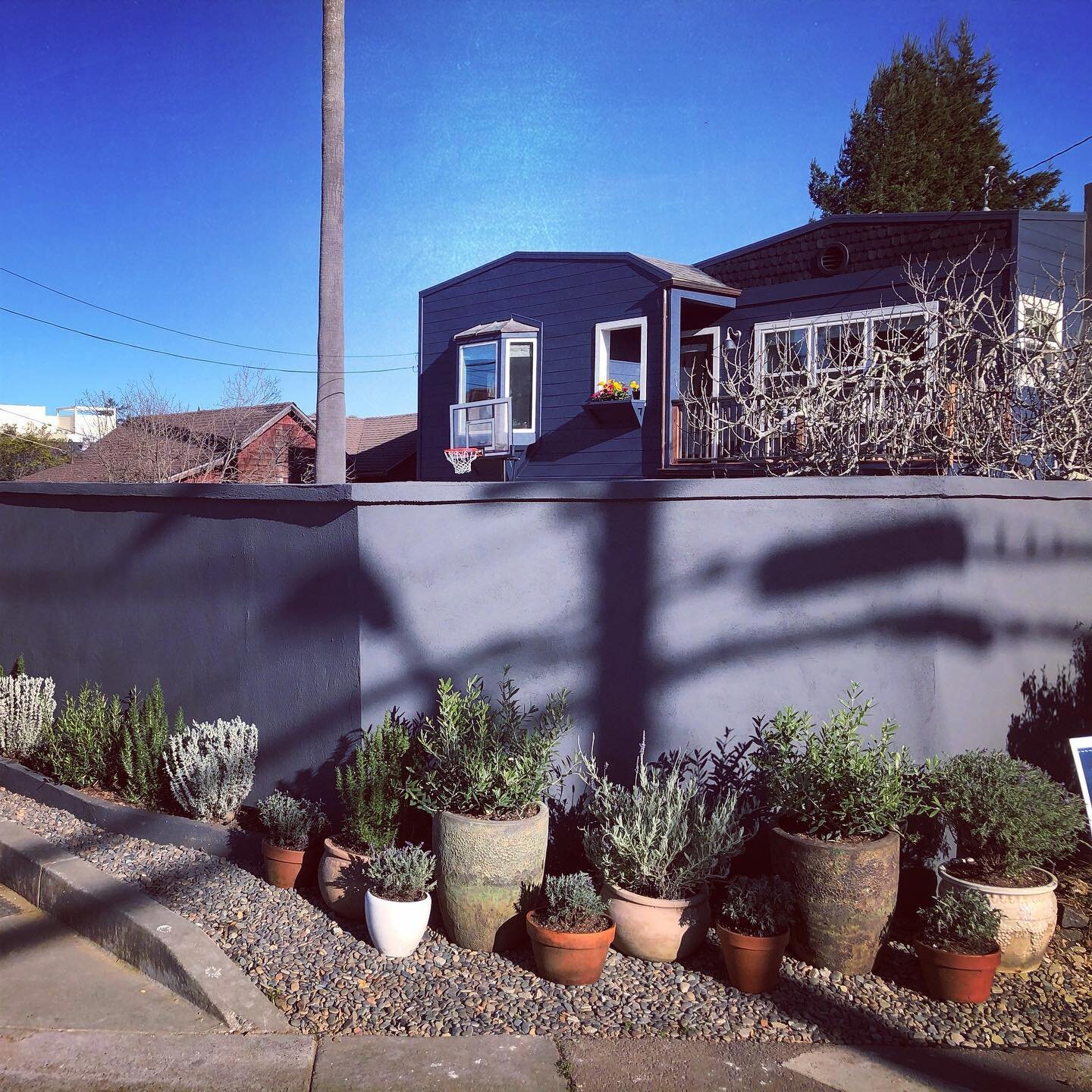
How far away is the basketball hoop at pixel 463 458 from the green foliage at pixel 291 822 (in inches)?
462

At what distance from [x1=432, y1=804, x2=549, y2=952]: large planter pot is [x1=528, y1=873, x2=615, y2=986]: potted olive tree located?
12 cm

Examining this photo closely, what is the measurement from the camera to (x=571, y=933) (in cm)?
357

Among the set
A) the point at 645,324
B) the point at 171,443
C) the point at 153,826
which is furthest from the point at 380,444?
the point at 153,826

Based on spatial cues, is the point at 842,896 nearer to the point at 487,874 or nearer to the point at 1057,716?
the point at 487,874

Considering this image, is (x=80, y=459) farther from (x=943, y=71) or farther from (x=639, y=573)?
(x=943, y=71)

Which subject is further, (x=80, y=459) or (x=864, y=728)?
(x=80, y=459)

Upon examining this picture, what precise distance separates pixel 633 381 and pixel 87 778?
1090cm

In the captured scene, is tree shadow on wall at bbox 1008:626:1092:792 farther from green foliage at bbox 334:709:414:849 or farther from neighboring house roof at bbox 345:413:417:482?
neighboring house roof at bbox 345:413:417:482

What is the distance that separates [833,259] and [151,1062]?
1277cm

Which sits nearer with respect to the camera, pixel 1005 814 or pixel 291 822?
pixel 1005 814

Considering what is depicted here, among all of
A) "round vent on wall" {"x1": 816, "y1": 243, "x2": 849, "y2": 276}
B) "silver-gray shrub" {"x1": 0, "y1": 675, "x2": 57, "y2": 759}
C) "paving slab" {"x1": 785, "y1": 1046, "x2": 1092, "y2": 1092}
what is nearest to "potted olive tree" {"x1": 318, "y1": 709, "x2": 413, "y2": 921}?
"paving slab" {"x1": 785, "y1": 1046, "x2": 1092, "y2": 1092}

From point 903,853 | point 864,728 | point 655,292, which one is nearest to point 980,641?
point 864,728

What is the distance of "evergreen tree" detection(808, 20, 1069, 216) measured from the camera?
1196 inches

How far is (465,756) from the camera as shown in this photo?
3955mm
